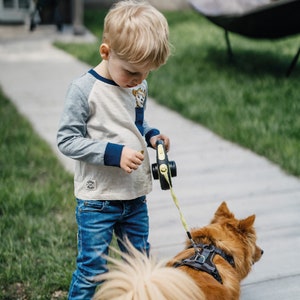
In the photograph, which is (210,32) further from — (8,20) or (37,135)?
(37,135)

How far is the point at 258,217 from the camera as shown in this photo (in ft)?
12.0

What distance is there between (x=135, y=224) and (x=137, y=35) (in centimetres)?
84

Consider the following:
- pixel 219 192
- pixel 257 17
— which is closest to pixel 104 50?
pixel 219 192

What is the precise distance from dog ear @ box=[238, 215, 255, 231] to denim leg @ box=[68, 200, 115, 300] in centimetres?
55

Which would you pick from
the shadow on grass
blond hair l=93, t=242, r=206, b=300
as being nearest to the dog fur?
blond hair l=93, t=242, r=206, b=300

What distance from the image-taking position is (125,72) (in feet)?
6.94

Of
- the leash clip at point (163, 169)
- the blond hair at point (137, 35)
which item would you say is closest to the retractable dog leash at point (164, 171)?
the leash clip at point (163, 169)

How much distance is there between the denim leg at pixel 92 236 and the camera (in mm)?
2273

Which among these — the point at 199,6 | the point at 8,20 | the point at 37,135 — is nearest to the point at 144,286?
the point at 37,135

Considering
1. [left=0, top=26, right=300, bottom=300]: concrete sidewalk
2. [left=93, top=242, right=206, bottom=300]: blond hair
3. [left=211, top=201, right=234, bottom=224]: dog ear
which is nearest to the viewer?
[left=93, top=242, right=206, bottom=300]: blond hair

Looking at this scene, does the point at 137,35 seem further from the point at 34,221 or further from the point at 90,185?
the point at 34,221

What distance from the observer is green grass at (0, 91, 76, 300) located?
2.91 metres

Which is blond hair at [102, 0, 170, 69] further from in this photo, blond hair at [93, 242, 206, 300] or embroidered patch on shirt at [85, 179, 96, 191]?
blond hair at [93, 242, 206, 300]

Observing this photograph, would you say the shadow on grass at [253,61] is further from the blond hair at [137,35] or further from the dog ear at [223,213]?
the blond hair at [137,35]
